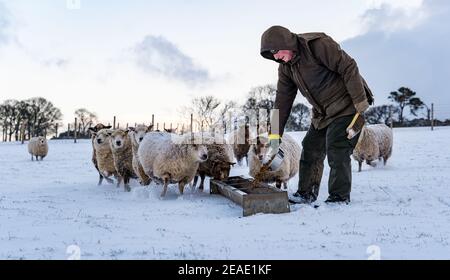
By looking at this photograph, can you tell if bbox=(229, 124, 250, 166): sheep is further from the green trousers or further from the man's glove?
the man's glove

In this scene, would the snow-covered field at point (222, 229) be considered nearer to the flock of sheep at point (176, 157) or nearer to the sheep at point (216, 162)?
the flock of sheep at point (176, 157)

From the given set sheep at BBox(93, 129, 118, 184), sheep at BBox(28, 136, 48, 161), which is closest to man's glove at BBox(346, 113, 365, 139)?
sheep at BBox(93, 129, 118, 184)

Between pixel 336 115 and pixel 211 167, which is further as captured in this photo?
pixel 211 167

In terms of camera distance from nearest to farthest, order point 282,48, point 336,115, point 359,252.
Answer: point 359,252
point 282,48
point 336,115

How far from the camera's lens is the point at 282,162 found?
7027 millimetres

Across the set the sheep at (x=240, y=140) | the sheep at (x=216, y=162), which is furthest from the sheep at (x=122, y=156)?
the sheep at (x=240, y=140)

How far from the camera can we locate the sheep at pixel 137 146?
27.3 ft

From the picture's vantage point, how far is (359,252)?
3.12 m

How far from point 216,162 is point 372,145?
6.37 metres

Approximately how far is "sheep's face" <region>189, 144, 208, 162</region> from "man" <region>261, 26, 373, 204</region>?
184cm

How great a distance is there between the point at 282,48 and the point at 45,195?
4.78 meters

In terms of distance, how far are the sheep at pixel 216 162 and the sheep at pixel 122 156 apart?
5.36ft
